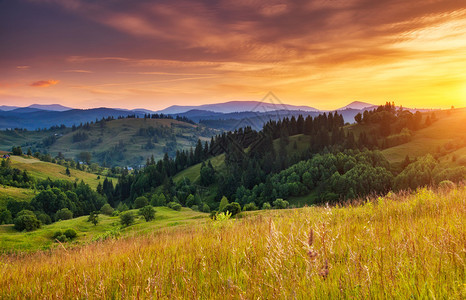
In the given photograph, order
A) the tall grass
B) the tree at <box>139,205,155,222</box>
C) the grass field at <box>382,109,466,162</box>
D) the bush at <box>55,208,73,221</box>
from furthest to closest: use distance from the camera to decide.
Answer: the grass field at <box>382,109,466,162</box>
the bush at <box>55,208,73,221</box>
the tree at <box>139,205,155,222</box>
the tall grass

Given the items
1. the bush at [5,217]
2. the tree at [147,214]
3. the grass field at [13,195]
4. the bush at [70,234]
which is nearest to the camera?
the bush at [70,234]

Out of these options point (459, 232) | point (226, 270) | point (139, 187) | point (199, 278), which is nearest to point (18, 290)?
point (199, 278)

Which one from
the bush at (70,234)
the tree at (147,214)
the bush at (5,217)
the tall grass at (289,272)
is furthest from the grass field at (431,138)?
the bush at (5,217)

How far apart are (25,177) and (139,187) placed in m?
94.8

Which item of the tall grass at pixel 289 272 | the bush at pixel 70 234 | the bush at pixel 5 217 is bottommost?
the bush at pixel 5 217

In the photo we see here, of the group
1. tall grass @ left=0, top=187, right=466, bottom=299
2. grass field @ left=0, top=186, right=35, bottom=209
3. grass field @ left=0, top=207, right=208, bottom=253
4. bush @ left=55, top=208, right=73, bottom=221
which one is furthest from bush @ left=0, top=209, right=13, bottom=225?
tall grass @ left=0, top=187, right=466, bottom=299

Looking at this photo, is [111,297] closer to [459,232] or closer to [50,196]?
[459,232]

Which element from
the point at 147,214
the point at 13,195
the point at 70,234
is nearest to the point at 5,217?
the point at 13,195

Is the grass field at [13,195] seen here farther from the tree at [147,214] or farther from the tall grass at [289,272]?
the tall grass at [289,272]

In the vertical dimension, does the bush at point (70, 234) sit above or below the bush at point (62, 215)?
above

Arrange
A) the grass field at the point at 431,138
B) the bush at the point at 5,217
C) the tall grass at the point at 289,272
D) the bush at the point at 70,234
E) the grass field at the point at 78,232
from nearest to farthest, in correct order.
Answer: the tall grass at the point at 289,272 < the grass field at the point at 78,232 < the bush at the point at 70,234 < the bush at the point at 5,217 < the grass field at the point at 431,138

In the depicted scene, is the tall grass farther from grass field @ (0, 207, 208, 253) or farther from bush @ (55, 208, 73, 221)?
bush @ (55, 208, 73, 221)

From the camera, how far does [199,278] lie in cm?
403

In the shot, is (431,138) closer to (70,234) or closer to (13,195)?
(70,234)
